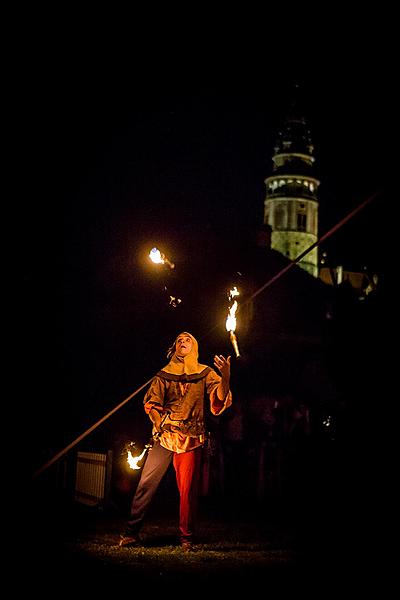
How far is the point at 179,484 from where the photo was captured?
29.0ft

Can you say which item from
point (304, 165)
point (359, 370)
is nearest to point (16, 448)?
point (359, 370)

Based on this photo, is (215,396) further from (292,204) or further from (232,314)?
(292,204)

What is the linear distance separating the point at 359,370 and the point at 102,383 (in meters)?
10.3

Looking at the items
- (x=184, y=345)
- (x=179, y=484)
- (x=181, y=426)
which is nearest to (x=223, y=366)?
(x=184, y=345)

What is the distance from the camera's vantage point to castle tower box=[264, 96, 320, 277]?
260 ft

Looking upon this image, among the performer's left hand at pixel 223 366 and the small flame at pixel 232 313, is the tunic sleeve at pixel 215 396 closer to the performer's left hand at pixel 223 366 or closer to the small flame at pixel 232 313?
the performer's left hand at pixel 223 366

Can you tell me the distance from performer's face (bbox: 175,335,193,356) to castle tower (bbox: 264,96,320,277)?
68.9 meters

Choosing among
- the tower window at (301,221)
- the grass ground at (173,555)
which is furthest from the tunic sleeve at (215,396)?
the tower window at (301,221)

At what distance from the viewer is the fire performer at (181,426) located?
346 inches

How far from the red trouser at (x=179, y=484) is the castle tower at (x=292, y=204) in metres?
69.3

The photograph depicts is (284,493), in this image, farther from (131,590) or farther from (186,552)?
(131,590)

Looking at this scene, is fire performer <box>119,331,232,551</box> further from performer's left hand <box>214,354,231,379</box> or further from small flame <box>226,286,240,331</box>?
small flame <box>226,286,240,331</box>

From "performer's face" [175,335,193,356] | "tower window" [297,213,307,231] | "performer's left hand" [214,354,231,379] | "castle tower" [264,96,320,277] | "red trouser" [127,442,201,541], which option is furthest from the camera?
"tower window" [297,213,307,231]

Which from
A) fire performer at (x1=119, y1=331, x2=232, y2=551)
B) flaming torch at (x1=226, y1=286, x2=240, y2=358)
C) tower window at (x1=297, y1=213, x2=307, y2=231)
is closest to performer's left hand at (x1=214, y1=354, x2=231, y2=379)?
fire performer at (x1=119, y1=331, x2=232, y2=551)
